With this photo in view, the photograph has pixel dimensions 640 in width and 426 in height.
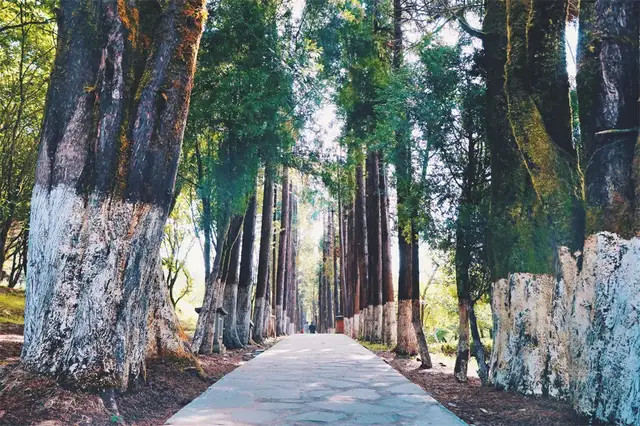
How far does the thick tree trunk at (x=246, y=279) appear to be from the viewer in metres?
15.0

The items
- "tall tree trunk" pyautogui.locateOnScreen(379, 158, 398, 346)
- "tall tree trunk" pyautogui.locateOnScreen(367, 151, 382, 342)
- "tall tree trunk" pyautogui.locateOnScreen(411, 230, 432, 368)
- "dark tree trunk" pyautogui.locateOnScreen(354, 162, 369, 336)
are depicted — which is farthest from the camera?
"dark tree trunk" pyautogui.locateOnScreen(354, 162, 369, 336)

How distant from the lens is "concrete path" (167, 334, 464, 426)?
4332mm

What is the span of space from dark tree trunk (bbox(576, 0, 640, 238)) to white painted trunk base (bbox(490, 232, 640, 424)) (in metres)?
0.25

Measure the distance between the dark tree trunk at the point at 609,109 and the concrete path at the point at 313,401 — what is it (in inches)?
90.7

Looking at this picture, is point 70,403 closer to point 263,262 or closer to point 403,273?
point 403,273

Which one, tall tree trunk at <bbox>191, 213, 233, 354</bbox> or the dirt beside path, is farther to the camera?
tall tree trunk at <bbox>191, 213, 233, 354</bbox>

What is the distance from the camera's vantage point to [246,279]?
50.2ft

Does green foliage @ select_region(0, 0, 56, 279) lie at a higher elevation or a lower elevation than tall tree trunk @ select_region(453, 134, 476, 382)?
higher

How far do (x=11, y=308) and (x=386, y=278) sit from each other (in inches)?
497

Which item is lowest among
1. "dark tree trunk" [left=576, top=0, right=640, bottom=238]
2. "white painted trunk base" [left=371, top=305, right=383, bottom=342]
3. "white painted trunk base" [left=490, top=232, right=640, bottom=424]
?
"white painted trunk base" [left=371, top=305, right=383, bottom=342]

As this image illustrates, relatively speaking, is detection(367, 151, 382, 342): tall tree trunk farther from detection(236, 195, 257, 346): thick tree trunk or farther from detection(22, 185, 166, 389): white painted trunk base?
detection(22, 185, 166, 389): white painted trunk base

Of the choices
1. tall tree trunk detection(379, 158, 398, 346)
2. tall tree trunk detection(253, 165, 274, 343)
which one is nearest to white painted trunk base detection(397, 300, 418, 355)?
tall tree trunk detection(379, 158, 398, 346)

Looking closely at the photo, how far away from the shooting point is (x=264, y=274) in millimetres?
18781

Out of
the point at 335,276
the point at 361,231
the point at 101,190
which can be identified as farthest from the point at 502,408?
the point at 335,276
